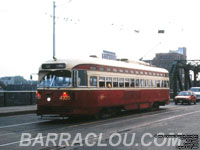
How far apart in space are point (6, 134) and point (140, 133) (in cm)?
442

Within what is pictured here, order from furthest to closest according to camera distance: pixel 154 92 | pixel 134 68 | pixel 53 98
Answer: pixel 154 92, pixel 134 68, pixel 53 98

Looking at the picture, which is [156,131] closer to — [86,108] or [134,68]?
[86,108]

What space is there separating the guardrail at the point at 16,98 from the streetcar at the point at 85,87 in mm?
8878

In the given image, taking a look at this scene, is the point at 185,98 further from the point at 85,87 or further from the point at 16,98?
the point at 85,87

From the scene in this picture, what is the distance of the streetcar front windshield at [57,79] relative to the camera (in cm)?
1441

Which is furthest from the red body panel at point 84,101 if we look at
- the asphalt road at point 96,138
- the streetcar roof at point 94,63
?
the asphalt road at point 96,138

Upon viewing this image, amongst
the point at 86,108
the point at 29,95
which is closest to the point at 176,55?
the point at 29,95

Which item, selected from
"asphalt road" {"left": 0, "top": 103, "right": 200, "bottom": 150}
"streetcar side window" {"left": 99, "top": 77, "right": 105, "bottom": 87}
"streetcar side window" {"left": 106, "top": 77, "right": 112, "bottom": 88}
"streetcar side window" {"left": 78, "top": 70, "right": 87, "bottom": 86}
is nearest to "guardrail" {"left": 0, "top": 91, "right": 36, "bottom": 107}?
"streetcar side window" {"left": 106, "top": 77, "right": 112, "bottom": 88}

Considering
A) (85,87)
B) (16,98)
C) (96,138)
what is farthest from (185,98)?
(96,138)

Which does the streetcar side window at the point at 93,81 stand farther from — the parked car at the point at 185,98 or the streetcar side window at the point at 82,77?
the parked car at the point at 185,98

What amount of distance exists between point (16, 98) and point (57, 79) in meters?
10.8

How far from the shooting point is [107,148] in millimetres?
8484

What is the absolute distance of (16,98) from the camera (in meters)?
24.4

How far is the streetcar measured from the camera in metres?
14.3
